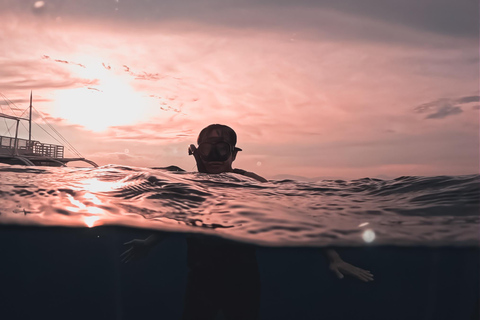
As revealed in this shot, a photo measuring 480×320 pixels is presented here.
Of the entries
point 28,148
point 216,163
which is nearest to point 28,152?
point 28,148

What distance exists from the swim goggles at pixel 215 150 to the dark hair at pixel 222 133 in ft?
0.39

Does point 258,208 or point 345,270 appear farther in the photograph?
point 258,208

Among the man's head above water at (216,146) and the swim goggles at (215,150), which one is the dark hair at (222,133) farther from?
the swim goggles at (215,150)

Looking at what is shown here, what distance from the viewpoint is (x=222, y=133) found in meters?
6.88

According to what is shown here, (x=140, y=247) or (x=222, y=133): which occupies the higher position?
(x=222, y=133)

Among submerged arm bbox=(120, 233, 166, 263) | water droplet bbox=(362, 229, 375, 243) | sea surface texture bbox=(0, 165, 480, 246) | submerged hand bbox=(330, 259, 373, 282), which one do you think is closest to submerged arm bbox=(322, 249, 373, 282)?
submerged hand bbox=(330, 259, 373, 282)

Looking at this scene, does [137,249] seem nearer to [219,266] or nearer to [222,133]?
[219,266]

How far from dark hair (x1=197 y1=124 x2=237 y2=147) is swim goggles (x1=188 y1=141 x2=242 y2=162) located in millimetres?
120

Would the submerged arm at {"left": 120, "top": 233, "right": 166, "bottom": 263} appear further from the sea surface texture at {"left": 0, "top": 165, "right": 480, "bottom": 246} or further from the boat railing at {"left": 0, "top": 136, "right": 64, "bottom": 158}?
the boat railing at {"left": 0, "top": 136, "right": 64, "bottom": 158}

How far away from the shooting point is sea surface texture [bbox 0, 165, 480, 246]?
6.79 m

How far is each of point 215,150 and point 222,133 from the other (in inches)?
14.6

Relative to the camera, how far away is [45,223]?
8297 mm

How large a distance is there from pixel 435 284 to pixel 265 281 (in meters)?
15.8

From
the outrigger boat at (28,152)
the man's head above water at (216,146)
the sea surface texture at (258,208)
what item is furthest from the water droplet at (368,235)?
the outrigger boat at (28,152)
